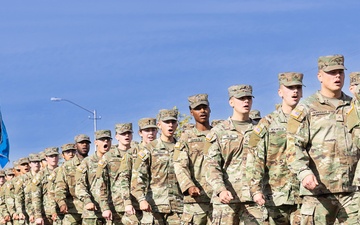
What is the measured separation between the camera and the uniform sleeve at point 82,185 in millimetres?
19938

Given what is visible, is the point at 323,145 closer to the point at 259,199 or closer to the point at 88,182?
the point at 259,199

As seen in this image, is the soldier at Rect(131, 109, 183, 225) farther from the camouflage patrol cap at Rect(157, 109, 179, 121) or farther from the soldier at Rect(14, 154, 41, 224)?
the soldier at Rect(14, 154, 41, 224)

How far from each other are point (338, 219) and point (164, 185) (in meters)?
5.15

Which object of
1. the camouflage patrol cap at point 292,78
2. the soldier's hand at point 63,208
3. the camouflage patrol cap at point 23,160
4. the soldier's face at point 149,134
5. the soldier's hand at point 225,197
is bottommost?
the soldier's hand at point 225,197

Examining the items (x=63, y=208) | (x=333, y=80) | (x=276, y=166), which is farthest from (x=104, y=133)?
(x=333, y=80)

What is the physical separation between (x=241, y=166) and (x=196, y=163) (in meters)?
1.53

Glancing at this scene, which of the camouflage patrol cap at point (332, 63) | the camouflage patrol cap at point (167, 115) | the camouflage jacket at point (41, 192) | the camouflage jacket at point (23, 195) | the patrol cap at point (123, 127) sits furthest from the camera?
the camouflage jacket at point (23, 195)

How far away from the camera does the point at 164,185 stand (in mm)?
16422

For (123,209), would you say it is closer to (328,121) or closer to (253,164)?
(253,164)

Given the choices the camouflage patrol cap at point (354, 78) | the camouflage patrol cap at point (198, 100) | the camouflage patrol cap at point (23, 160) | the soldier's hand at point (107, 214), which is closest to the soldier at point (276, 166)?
the camouflage patrol cap at point (354, 78)

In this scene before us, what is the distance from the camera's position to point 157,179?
16484 mm

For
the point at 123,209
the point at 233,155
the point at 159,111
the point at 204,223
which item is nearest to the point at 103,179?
the point at 123,209

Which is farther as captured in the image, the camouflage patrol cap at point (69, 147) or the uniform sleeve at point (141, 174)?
the camouflage patrol cap at point (69, 147)

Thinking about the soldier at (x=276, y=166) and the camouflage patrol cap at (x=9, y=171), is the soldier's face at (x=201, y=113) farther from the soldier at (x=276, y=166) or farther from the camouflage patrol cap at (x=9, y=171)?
the camouflage patrol cap at (x=9, y=171)
